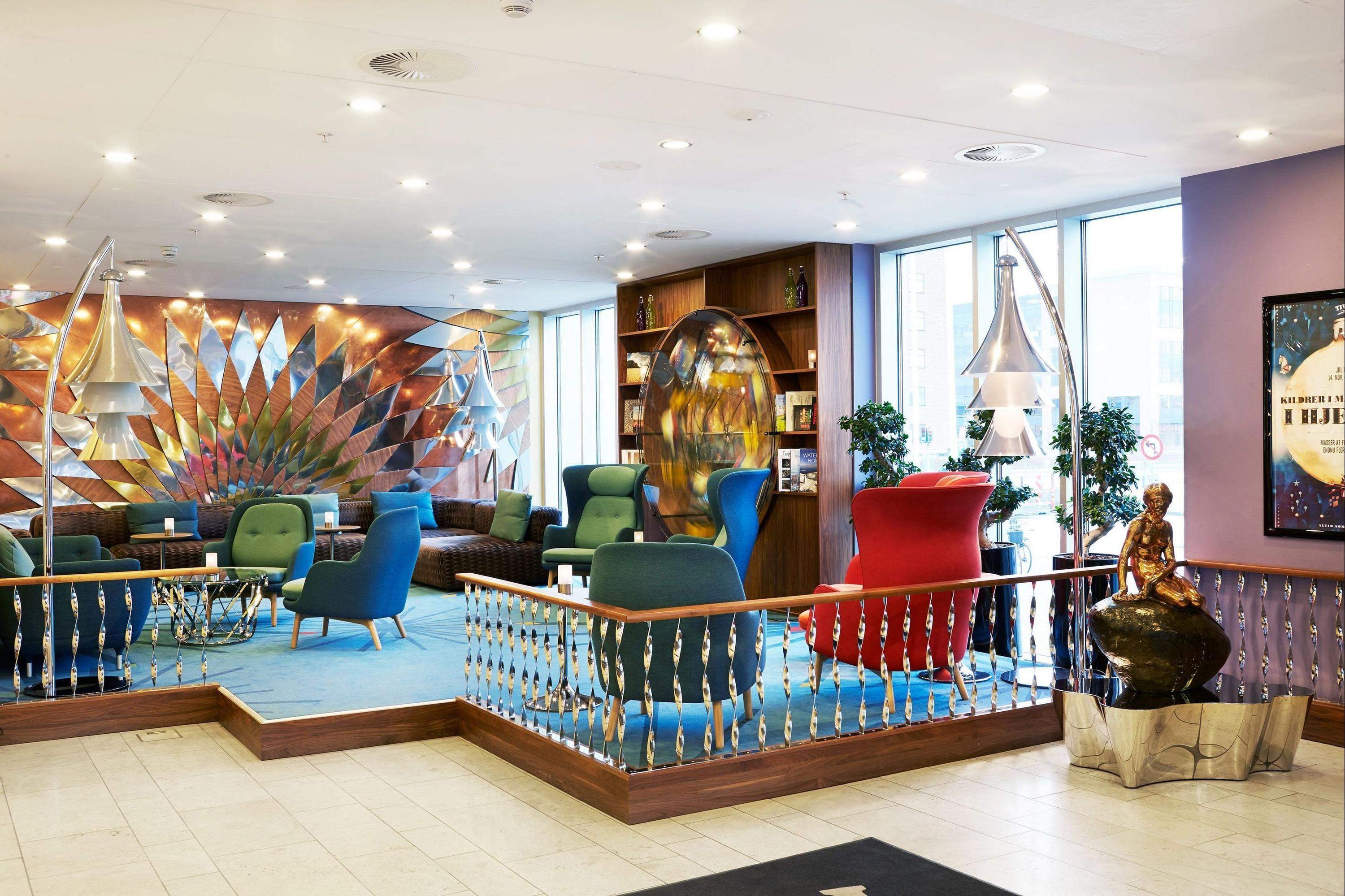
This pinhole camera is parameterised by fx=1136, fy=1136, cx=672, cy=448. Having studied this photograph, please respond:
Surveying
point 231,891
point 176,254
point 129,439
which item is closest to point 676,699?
point 231,891

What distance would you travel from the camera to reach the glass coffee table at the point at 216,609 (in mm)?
7672

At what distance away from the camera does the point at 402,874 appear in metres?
4.05

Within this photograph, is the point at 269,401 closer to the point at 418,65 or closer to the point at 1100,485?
the point at 418,65

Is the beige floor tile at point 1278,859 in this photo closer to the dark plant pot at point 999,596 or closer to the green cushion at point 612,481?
the dark plant pot at point 999,596

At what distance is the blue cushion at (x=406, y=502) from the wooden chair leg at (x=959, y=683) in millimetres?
7309

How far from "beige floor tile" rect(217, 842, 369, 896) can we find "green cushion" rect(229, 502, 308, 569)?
17.9ft

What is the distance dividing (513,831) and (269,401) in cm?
939

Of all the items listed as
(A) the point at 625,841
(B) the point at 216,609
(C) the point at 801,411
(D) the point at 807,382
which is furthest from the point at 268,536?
(A) the point at 625,841

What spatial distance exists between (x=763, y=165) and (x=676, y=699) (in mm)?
3140

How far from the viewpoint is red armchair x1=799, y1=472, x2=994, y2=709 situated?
232 inches

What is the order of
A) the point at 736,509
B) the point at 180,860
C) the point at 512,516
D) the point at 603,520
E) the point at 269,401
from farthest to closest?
the point at 269,401, the point at 512,516, the point at 603,520, the point at 736,509, the point at 180,860

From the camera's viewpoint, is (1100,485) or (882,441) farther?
(882,441)

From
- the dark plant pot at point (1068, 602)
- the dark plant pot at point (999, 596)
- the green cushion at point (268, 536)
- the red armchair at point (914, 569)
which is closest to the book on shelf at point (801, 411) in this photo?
the dark plant pot at point (999, 596)

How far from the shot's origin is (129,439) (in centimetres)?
735
